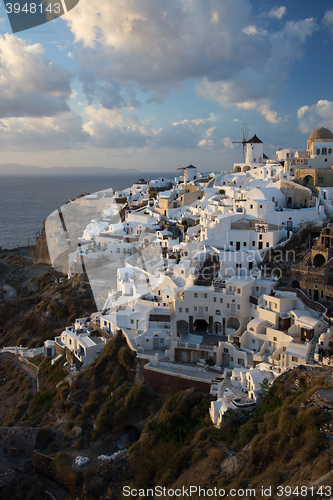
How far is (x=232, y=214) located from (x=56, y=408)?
16.8 metres

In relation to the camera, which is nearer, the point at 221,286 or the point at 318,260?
the point at 221,286

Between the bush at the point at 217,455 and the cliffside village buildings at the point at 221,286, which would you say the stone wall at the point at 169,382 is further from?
the bush at the point at 217,455

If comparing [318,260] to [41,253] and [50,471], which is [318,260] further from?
[41,253]

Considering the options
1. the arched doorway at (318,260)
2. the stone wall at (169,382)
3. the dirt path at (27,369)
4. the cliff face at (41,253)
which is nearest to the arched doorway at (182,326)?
the stone wall at (169,382)

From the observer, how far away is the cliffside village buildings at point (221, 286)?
17828mm

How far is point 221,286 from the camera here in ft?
70.8

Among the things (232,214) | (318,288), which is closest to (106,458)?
(318,288)

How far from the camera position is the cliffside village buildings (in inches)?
702

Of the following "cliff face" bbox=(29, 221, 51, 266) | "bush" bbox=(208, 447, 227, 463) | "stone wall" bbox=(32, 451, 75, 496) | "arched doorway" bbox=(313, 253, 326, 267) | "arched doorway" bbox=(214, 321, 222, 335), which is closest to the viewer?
"bush" bbox=(208, 447, 227, 463)

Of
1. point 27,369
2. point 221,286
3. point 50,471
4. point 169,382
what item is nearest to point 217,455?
point 169,382

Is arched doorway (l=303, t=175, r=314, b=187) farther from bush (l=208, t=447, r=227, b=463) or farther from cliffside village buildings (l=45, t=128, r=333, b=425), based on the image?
bush (l=208, t=447, r=227, b=463)

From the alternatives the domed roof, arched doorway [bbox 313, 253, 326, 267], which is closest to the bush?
arched doorway [bbox 313, 253, 326, 267]

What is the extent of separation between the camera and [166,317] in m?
21.0

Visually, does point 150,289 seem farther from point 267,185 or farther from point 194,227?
point 267,185
